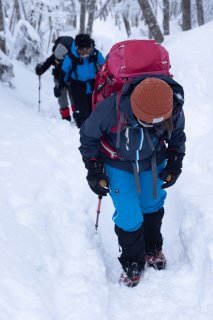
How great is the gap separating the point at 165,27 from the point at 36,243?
16609 mm

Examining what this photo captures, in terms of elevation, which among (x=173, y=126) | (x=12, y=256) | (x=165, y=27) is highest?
(x=173, y=126)

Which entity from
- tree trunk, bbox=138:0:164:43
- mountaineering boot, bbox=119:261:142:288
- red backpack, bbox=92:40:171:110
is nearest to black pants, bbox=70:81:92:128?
tree trunk, bbox=138:0:164:43

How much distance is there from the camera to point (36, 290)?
3.09 meters

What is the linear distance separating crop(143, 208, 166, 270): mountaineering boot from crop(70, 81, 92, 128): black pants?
458cm

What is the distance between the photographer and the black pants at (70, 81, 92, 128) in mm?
8000

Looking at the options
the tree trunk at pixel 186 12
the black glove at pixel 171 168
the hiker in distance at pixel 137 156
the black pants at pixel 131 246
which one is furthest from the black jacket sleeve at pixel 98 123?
the tree trunk at pixel 186 12

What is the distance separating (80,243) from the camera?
418 centimetres

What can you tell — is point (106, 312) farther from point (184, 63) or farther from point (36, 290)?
point (184, 63)

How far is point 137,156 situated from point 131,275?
127 centimetres

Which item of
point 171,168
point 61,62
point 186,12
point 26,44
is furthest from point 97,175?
point 26,44

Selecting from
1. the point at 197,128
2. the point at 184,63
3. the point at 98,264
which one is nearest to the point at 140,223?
the point at 98,264

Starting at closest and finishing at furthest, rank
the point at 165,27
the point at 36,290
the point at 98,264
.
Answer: the point at 36,290
the point at 98,264
the point at 165,27

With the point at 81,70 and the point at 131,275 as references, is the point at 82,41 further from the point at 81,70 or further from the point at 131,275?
the point at 131,275

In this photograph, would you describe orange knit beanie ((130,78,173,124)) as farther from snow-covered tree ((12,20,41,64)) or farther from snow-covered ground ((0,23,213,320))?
snow-covered tree ((12,20,41,64))
